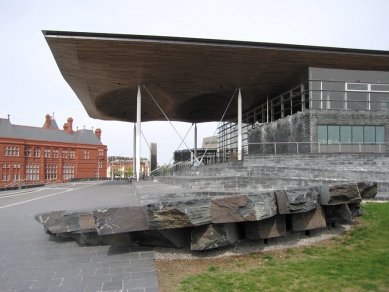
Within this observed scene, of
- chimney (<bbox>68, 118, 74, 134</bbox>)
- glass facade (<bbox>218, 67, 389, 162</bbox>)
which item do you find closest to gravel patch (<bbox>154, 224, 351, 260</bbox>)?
glass facade (<bbox>218, 67, 389, 162</bbox>)

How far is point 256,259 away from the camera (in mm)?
5180

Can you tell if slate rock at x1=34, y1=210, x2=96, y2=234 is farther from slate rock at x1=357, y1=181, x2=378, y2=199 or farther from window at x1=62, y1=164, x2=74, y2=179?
window at x1=62, y1=164, x2=74, y2=179

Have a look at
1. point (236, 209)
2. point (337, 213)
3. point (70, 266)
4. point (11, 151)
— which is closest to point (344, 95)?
point (337, 213)

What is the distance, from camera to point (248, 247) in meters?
5.62

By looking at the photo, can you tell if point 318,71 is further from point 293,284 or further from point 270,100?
point 293,284

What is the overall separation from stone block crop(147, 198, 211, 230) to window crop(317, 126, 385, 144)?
1761 cm

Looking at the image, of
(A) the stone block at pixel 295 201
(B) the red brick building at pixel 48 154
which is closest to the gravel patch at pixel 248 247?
(A) the stone block at pixel 295 201

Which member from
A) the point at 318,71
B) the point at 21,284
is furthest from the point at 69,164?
the point at 21,284

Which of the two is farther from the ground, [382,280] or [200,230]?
[200,230]

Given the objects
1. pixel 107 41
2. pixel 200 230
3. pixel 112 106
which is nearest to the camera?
pixel 200 230

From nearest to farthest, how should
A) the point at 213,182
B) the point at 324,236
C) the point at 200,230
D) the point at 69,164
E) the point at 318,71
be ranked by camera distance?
the point at 200,230, the point at 324,236, the point at 213,182, the point at 318,71, the point at 69,164

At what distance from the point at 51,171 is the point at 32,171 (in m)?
3.99

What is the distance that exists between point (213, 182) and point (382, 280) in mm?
6190

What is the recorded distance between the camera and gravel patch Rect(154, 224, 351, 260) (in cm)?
530
